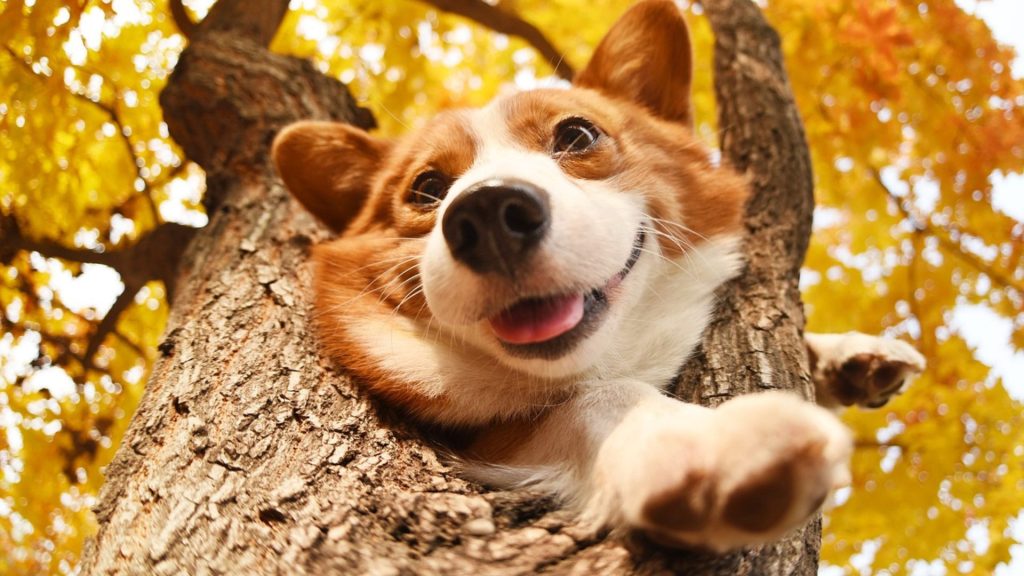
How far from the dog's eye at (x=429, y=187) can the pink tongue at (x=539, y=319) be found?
67cm

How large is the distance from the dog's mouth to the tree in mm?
375

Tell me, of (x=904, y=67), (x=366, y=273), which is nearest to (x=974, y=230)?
(x=904, y=67)

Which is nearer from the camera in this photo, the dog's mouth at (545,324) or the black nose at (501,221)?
the black nose at (501,221)

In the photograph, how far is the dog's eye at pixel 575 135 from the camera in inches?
95.7

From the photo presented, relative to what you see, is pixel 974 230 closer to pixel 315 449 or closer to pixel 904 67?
pixel 904 67

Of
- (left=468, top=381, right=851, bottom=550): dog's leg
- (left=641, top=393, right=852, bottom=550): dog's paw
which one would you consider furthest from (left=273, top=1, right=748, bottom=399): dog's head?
(left=641, top=393, right=852, bottom=550): dog's paw

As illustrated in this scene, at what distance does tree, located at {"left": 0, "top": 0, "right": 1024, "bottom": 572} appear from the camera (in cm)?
224

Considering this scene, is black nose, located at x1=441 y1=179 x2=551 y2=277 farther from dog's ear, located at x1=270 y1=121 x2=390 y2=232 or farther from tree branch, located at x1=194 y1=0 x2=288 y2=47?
tree branch, located at x1=194 y1=0 x2=288 y2=47

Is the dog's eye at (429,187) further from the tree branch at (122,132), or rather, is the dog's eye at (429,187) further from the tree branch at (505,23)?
the tree branch at (505,23)

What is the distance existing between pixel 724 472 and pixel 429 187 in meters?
1.55

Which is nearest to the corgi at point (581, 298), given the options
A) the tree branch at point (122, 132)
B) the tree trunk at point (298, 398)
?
the tree trunk at point (298, 398)

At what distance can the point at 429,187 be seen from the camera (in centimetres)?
254

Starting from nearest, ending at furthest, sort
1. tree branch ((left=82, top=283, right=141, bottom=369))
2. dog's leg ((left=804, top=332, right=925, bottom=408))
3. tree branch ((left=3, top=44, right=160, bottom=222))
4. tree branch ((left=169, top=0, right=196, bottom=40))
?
dog's leg ((left=804, top=332, right=925, bottom=408)) → tree branch ((left=3, top=44, right=160, bottom=222)) → tree branch ((left=82, top=283, right=141, bottom=369)) → tree branch ((left=169, top=0, right=196, bottom=40))

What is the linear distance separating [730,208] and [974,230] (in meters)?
1.76
